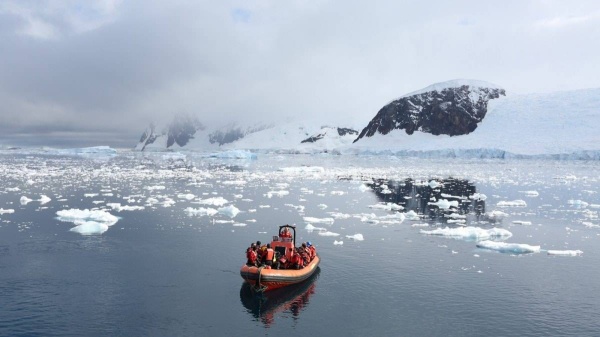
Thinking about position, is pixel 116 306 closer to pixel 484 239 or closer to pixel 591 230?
pixel 484 239

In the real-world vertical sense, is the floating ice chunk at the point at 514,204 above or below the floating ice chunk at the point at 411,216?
above

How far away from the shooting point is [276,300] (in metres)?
18.1

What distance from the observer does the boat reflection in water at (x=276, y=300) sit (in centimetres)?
1656

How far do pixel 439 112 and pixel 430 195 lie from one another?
121 meters

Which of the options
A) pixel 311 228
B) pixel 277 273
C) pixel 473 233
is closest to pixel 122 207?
pixel 311 228

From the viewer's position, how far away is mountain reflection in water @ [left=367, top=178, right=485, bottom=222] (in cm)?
3703

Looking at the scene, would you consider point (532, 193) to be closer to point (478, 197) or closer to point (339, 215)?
point (478, 197)

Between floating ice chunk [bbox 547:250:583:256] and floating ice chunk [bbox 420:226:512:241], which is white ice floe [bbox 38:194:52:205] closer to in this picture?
floating ice chunk [bbox 420:226:512:241]

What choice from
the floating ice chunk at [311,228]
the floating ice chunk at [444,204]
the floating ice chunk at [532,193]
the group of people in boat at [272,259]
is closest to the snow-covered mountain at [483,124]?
the floating ice chunk at [532,193]

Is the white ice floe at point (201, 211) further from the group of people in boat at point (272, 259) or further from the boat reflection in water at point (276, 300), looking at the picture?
the boat reflection in water at point (276, 300)

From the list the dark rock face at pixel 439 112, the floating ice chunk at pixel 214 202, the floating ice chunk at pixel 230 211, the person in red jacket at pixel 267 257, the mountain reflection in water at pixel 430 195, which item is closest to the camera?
the person in red jacket at pixel 267 257

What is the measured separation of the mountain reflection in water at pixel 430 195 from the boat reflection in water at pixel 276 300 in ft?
56.0

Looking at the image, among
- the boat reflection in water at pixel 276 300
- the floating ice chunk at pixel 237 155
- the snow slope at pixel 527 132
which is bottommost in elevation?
the boat reflection in water at pixel 276 300

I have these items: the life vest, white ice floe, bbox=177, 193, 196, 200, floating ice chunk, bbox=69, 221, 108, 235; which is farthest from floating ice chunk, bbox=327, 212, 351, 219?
floating ice chunk, bbox=69, 221, 108, 235
